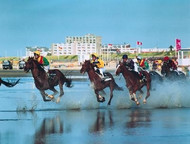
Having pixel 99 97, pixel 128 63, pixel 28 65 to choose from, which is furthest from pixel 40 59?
pixel 128 63

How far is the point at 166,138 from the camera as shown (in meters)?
15.4

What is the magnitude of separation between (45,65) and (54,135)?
39.1ft

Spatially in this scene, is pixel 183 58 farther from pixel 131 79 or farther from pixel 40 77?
pixel 40 77

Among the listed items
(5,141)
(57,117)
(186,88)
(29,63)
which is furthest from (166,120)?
(186,88)

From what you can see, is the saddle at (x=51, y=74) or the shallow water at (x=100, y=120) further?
the saddle at (x=51, y=74)

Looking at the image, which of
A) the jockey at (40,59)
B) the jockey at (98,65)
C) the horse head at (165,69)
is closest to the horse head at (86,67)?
the jockey at (98,65)

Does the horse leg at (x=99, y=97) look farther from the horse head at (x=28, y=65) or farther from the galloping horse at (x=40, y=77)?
the horse head at (x=28, y=65)

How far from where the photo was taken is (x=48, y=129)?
17.4m

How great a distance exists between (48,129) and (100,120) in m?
2.77

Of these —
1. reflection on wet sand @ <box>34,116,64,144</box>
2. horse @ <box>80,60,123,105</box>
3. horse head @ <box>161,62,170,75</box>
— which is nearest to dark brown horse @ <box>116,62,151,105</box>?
horse @ <box>80,60,123,105</box>

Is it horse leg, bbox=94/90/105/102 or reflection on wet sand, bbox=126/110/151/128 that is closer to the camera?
reflection on wet sand, bbox=126/110/151/128

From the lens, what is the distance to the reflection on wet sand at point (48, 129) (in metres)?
15.5

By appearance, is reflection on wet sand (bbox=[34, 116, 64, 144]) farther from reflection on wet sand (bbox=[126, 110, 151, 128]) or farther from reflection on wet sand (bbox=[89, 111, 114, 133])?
reflection on wet sand (bbox=[126, 110, 151, 128])

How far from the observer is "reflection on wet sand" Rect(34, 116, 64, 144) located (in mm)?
15469
